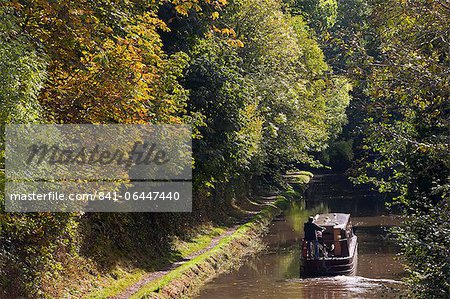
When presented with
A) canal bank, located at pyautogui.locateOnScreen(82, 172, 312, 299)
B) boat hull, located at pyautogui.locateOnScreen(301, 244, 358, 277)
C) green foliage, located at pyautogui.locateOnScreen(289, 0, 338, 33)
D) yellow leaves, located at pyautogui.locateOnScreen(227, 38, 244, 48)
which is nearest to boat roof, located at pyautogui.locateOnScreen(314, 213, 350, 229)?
boat hull, located at pyautogui.locateOnScreen(301, 244, 358, 277)

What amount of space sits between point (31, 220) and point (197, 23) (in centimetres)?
1422

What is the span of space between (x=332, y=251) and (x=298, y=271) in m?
1.65

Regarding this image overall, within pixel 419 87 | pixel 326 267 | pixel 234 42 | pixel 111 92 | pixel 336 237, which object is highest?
pixel 234 42

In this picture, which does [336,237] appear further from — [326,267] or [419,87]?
[419,87]

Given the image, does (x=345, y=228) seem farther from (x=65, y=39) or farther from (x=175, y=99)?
(x=65, y=39)

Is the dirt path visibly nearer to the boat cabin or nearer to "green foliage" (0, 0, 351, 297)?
"green foliage" (0, 0, 351, 297)

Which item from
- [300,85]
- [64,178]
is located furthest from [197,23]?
[300,85]

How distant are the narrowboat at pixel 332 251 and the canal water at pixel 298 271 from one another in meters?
0.41

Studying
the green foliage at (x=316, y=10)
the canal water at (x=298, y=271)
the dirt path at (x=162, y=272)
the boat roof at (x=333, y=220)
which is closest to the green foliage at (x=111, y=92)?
the dirt path at (x=162, y=272)

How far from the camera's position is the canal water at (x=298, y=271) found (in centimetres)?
2341

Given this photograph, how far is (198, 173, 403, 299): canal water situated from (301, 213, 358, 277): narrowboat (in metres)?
0.41

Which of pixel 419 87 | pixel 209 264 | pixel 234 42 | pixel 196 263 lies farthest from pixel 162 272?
pixel 419 87

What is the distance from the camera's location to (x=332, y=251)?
28.4 meters

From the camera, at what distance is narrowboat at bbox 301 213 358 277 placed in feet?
87.6
